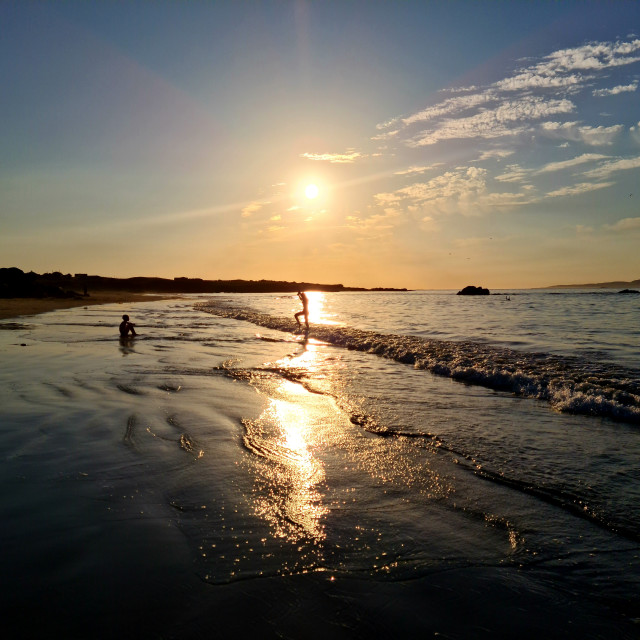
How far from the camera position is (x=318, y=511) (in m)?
4.58

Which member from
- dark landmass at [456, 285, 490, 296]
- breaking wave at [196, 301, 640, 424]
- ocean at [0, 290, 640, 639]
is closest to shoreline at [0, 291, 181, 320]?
breaking wave at [196, 301, 640, 424]

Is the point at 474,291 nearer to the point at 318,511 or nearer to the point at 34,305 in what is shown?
the point at 34,305

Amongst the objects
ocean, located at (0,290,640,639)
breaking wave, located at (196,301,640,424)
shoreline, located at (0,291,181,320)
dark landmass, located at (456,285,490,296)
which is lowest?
ocean, located at (0,290,640,639)

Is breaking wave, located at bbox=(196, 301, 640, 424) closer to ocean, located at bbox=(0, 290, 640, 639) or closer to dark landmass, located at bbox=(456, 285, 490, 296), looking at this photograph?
ocean, located at bbox=(0, 290, 640, 639)

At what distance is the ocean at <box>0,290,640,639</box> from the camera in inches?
122

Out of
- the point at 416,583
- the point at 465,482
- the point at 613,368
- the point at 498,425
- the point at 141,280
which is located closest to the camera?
the point at 416,583

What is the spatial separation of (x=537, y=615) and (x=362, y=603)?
1.21m

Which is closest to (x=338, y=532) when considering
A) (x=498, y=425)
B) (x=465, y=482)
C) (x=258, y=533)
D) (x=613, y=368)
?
(x=258, y=533)

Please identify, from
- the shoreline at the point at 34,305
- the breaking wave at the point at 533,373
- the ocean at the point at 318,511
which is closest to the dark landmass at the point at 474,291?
the shoreline at the point at 34,305

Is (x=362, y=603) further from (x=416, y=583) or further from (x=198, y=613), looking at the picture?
(x=198, y=613)

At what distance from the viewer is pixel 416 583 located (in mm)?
3439

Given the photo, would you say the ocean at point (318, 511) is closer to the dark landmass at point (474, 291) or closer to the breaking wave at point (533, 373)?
the breaking wave at point (533, 373)

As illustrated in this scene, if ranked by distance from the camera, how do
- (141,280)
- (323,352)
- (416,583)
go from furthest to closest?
(141,280)
(323,352)
(416,583)

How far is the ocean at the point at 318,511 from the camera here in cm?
310
